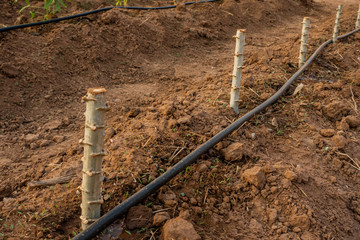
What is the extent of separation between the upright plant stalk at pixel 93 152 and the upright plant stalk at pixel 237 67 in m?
1.89

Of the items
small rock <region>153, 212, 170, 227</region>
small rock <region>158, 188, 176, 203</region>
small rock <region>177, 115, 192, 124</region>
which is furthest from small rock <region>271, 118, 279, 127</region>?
small rock <region>153, 212, 170, 227</region>

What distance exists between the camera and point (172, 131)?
2998mm

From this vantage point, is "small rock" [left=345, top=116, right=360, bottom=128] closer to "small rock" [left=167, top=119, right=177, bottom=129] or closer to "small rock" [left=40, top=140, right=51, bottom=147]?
"small rock" [left=167, top=119, right=177, bottom=129]

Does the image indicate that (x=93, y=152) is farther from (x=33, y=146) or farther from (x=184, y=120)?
(x=33, y=146)

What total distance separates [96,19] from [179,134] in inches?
127

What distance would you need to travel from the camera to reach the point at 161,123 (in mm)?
3072

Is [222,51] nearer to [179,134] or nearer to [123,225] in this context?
[179,134]

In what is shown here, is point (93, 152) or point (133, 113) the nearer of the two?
point (93, 152)

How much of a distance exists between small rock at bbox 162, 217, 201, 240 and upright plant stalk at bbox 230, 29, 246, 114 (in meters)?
1.74

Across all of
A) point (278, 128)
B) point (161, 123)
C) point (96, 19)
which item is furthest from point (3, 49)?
point (278, 128)

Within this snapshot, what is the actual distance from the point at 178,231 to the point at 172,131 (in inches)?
46.1

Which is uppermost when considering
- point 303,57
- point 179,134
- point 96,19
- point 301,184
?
point 96,19

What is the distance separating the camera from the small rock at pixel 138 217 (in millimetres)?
2117

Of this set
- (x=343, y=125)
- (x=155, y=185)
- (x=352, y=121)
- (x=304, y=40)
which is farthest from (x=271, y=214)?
(x=304, y=40)
